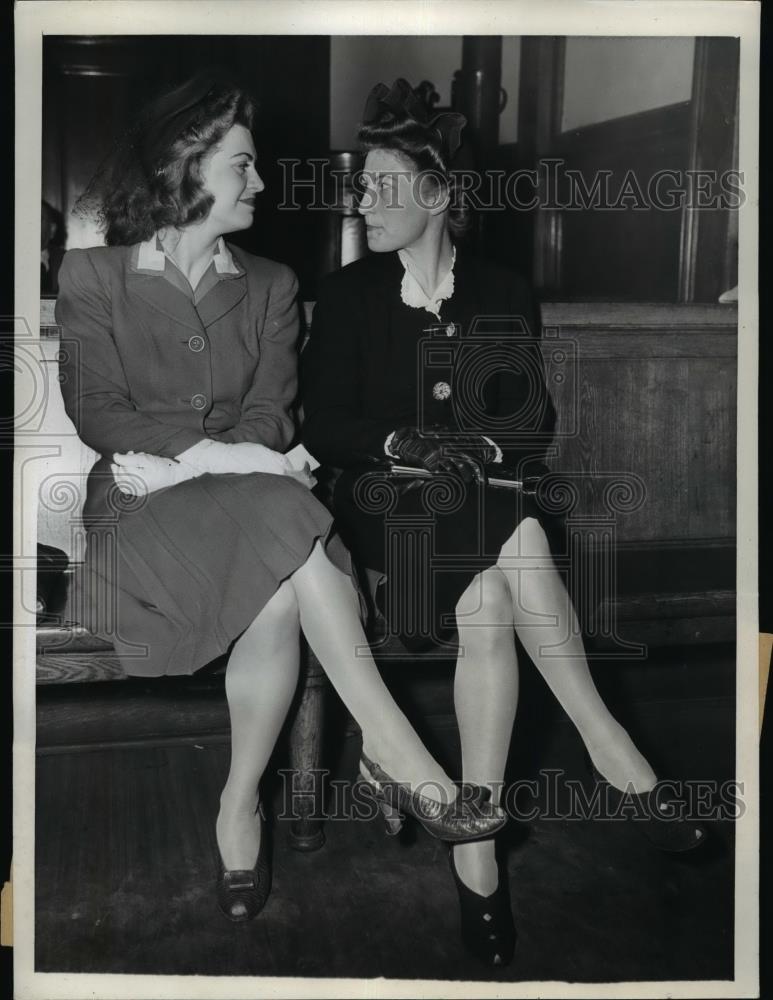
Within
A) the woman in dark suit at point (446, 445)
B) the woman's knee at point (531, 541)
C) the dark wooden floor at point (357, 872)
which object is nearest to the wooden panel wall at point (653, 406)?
the woman in dark suit at point (446, 445)

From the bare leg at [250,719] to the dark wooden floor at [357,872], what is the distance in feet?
0.28

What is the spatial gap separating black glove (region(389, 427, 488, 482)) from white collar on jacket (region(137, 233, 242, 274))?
22.3 inches

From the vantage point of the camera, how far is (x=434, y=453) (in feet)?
8.38

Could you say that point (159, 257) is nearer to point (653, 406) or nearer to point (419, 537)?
point (419, 537)

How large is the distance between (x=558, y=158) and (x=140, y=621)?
61.5 inches

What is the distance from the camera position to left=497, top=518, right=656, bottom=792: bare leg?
2500mm

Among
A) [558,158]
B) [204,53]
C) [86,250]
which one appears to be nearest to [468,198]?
[558,158]

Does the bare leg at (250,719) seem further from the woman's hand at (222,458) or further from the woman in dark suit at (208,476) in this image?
the woman's hand at (222,458)

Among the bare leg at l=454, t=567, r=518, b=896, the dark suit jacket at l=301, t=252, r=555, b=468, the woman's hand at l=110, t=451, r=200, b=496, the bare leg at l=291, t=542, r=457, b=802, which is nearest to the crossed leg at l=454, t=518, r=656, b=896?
the bare leg at l=454, t=567, r=518, b=896

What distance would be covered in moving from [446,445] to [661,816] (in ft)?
3.41

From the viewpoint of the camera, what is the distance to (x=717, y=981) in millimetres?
2504

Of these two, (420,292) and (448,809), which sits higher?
(420,292)

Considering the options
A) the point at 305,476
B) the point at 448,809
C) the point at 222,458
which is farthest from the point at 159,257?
the point at 448,809

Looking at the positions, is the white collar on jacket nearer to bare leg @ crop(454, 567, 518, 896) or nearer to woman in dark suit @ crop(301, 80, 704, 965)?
woman in dark suit @ crop(301, 80, 704, 965)
